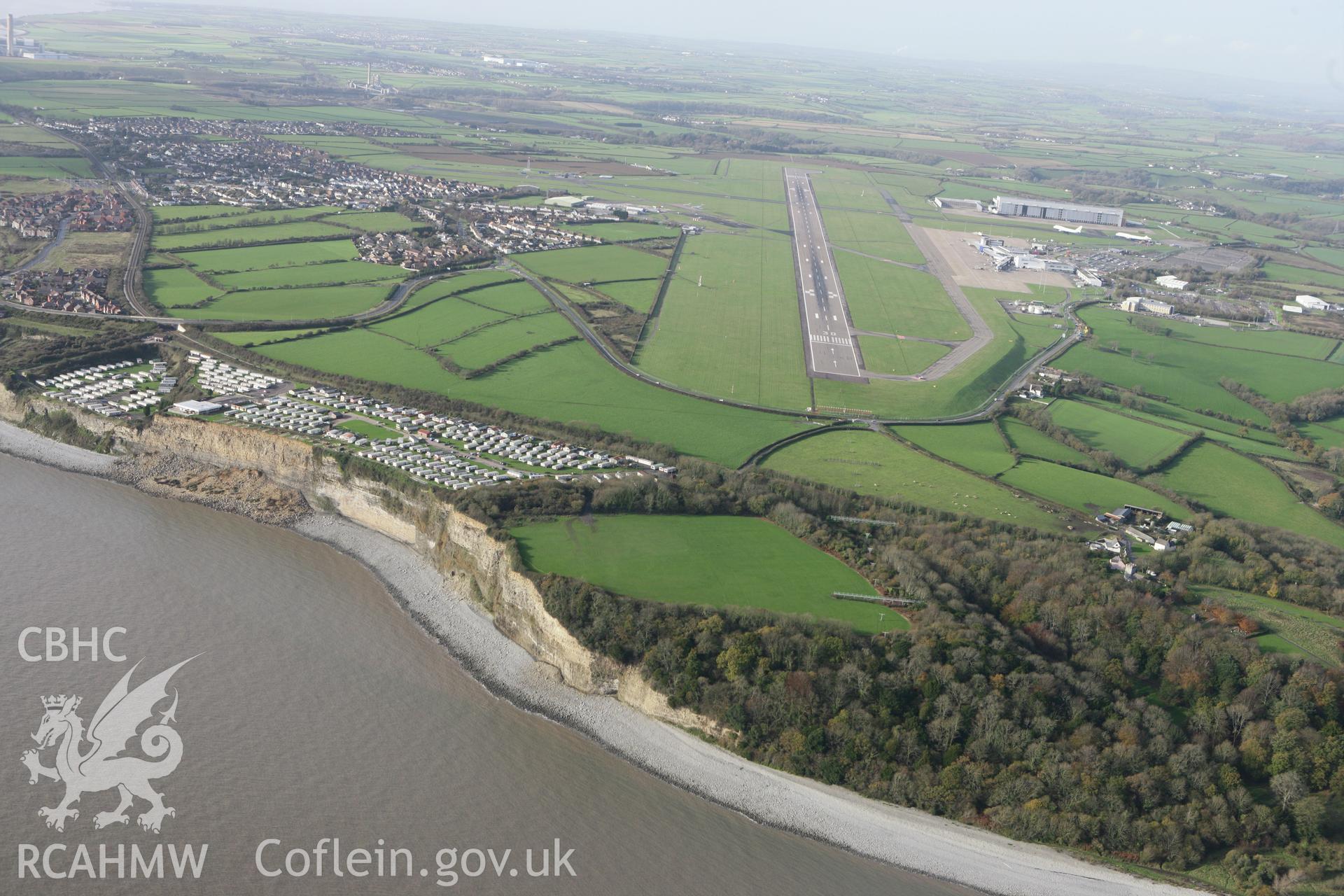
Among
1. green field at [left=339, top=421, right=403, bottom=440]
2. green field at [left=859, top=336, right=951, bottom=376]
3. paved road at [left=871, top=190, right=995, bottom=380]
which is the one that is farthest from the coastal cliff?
green field at [left=859, top=336, right=951, bottom=376]

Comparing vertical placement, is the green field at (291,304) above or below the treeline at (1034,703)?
above

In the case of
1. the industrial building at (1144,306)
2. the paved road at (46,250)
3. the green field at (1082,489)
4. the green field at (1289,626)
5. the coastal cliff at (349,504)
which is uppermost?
the industrial building at (1144,306)

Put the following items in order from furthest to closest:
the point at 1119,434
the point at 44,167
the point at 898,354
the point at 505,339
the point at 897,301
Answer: the point at 44,167 < the point at 897,301 < the point at 898,354 < the point at 505,339 < the point at 1119,434

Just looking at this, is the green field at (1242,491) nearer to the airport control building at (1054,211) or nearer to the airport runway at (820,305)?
the airport runway at (820,305)

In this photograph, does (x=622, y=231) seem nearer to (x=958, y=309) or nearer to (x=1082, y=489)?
(x=958, y=309)

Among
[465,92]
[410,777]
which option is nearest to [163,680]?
[410,777]

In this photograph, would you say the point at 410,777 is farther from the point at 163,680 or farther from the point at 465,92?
the point at 465,92

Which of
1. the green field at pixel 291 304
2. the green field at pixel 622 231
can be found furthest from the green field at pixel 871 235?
the green field at pixel 291 304

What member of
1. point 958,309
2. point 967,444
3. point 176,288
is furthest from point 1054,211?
point 176,288
